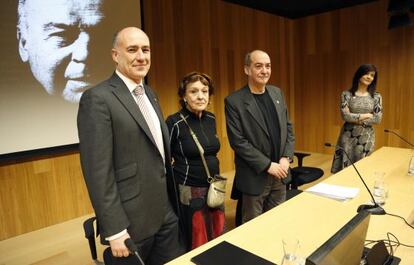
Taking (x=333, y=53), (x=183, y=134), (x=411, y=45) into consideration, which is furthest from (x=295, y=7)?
(x=183, y=134)

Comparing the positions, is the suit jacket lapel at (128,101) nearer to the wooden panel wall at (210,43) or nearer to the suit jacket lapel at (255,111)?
the suit jacket lapel at (255,111)

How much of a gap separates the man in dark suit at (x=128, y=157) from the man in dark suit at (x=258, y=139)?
755mm

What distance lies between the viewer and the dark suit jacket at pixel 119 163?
1303 millimetres

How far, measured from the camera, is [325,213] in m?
1.61

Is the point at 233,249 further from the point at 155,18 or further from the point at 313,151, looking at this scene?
the point at 313,151

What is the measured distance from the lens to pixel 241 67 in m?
5.06

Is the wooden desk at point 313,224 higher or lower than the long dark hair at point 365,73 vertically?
lower

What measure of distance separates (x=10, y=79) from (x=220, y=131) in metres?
2.88

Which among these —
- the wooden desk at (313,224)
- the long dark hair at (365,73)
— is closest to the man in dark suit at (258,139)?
the wooden desk at (313,224)

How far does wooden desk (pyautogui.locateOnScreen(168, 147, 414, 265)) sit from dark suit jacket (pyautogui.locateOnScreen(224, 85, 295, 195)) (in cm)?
39

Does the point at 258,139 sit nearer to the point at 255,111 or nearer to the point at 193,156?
the point at 255,111

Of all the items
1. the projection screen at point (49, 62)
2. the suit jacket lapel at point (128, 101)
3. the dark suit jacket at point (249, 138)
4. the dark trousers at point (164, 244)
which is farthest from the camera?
the projection screen at point (49, 62)

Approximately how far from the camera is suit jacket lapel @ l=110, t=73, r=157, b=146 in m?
1.39

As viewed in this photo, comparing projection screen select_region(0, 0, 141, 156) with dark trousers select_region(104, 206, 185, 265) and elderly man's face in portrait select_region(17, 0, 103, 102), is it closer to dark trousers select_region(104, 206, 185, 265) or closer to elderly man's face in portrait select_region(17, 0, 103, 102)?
elderly man's face in portrait select_region(17, 0, 103, 102)
